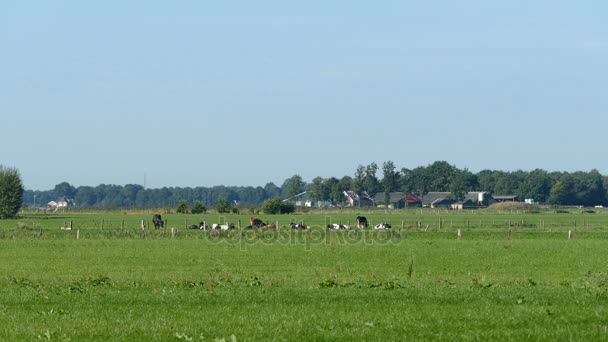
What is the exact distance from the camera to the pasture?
20.3 m

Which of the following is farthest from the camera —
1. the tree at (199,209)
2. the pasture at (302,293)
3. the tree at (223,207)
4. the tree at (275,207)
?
the tree at (223,207)

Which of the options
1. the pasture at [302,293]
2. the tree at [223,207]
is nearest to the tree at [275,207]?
the tree at [223,207]

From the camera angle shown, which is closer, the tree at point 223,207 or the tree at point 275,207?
the tree at point 275,207

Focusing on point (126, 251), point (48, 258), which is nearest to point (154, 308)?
point (48, 258)

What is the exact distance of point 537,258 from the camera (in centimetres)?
4797

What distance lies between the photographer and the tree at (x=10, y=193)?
126 m

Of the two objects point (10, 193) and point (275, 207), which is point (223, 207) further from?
A: point (10, 193)

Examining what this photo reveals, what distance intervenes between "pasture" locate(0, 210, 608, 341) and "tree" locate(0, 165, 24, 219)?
236ft

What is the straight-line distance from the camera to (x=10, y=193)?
12731 cm

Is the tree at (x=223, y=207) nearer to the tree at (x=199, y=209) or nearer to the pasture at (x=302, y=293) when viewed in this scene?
the tree at (x=199, y=209)

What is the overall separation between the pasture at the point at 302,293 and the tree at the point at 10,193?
236 ft

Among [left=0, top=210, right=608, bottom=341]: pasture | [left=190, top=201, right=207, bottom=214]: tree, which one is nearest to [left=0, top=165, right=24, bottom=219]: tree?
[left=190, top=201, right=207, bottom=214]: tree

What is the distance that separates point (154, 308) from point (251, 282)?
8064 mm

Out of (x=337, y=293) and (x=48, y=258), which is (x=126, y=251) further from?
(x=337, y=293)
